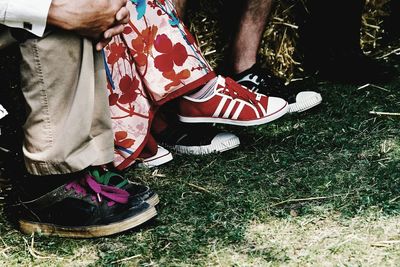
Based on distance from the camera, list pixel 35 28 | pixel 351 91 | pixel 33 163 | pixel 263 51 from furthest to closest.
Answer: pixel 263 51, pixel 351 91, pixel 33 163, pixel 35 28

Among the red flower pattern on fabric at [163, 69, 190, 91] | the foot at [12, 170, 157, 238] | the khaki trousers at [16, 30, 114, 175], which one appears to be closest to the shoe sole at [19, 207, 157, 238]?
the foot at [12, 170, 157, 238]

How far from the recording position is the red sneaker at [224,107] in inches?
67.4

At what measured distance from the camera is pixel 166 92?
1631 mm

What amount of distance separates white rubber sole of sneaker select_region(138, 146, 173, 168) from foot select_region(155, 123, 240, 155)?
3.0 inches

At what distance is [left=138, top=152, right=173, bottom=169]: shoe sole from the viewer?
168 centimetres

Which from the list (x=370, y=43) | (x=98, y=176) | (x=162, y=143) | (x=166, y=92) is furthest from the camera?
(x=370, y=43)

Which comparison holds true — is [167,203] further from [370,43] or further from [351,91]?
[370,43]

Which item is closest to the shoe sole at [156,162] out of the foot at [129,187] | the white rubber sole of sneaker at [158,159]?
the white rubber sole of sneaker at [158,159]

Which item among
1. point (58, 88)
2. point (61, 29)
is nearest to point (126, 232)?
point (58, 88)

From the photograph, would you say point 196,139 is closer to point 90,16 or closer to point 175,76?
point 175,76

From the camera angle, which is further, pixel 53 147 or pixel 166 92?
pixel 166 92

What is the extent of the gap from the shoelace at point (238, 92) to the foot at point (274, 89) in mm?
187

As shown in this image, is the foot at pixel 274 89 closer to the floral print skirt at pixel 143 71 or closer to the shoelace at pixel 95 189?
the floral print skirt at pixel 143 71

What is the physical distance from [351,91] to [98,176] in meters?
1.09
